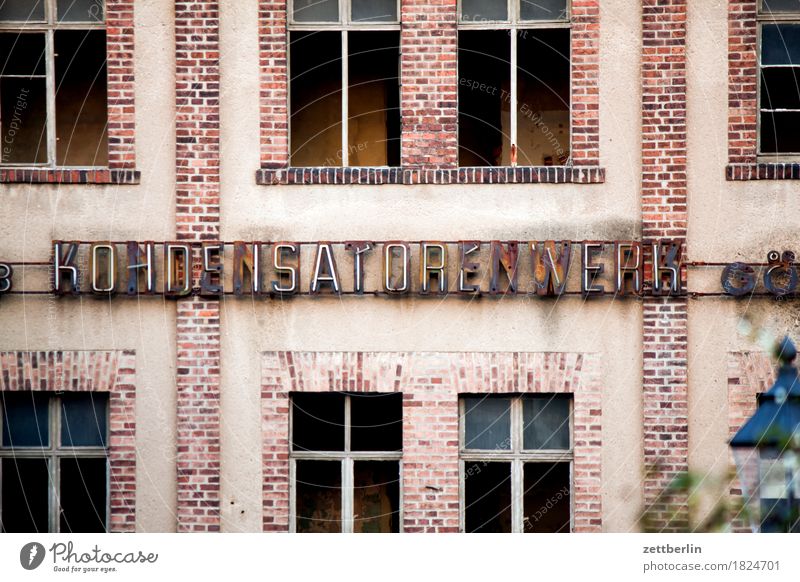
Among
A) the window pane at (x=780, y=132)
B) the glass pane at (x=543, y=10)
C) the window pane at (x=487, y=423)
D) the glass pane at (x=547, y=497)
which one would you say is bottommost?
the glass pane at (x=547, y=497)

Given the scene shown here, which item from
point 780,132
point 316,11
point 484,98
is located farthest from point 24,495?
point 780,132

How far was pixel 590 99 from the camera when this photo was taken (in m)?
9.39

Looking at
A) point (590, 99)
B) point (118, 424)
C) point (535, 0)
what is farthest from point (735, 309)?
point (118, 424)

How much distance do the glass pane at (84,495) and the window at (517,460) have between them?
11.1 ft

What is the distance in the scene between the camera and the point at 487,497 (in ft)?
31.1

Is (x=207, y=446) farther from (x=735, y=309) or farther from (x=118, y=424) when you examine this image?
(x=735, y=309)

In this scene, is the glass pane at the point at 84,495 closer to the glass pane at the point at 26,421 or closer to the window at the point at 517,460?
the glass pane at the point at 26,421

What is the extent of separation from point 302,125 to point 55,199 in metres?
2.38

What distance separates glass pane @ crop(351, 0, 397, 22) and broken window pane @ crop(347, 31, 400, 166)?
13 cm

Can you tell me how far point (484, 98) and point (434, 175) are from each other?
929mm

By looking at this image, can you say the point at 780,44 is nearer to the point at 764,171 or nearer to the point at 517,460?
the point at 764,171

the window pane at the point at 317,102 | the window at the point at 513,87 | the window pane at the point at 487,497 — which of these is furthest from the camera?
the window pane at the point at 317,102

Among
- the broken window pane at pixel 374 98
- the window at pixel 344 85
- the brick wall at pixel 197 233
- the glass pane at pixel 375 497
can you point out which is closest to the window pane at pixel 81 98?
the brick wall at pixel 197 233

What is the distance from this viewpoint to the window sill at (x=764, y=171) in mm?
9242
